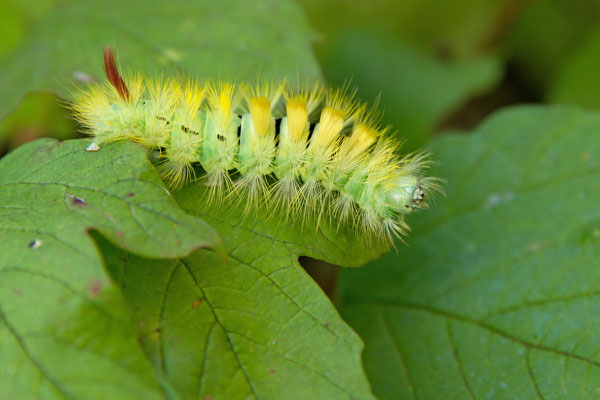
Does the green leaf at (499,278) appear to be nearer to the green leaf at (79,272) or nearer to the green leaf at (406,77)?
the green leaf at (406,77)

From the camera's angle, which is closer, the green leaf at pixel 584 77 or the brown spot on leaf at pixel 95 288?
the brown spot on leaf at pixel 95 288

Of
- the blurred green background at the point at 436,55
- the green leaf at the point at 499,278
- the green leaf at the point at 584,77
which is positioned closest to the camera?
the green leaf at the point at 499,278

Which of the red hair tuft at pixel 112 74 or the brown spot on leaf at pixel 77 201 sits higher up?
the red hair tuft at pixel 112 74

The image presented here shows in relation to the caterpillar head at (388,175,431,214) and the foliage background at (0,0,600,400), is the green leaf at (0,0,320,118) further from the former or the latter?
the caterpillar head at (388,175,431,214)

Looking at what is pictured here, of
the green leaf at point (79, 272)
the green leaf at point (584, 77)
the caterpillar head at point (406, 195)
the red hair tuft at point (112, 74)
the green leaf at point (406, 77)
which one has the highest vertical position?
the green leaf at point (584, 77)

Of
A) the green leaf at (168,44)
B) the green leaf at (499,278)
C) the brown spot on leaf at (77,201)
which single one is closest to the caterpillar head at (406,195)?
Answer: the green leaf at (499,278)

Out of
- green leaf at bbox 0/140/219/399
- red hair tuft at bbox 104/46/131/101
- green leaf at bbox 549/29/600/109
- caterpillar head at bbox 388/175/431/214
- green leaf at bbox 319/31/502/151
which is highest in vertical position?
green leaf at bbox 549/29/600/109

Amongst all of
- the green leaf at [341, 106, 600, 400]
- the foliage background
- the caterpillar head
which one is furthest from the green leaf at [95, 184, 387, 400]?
the green leaf at [341, 106, 600, 400]

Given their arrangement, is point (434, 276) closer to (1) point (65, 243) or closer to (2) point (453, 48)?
(1) point (65, 243)
